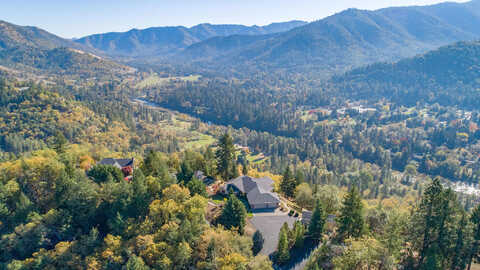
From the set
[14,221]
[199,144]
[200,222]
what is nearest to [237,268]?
[200,222]

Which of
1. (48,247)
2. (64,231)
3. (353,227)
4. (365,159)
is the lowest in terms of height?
(365,159)

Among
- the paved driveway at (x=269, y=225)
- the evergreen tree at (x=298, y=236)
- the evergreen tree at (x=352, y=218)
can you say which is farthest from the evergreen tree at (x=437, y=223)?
the paved driveway at (x=269, y=225)

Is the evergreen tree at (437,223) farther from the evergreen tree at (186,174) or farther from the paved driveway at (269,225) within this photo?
the evergreen tree at (186,174)

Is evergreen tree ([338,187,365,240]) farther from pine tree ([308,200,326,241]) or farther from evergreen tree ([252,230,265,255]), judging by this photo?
evergreen tree ([252,230,265,255])

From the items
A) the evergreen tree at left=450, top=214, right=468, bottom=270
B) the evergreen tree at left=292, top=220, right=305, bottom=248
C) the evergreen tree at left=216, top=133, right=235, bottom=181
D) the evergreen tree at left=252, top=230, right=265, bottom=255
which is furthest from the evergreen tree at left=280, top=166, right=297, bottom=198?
the evergreen tree at left=450, top=214, right=468, bottom=270

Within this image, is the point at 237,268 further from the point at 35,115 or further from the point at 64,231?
the point at 35,115

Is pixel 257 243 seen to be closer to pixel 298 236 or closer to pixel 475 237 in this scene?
pixel 298 236
